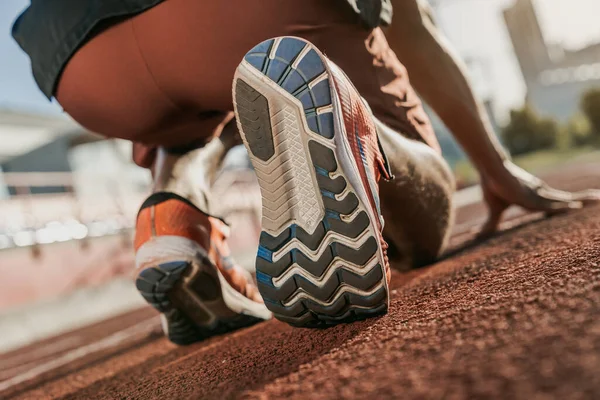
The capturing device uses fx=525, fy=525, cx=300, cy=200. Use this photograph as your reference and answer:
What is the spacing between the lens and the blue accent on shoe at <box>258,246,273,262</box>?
0.84 meters

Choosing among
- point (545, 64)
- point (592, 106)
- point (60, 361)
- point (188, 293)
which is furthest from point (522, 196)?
point (545, 64)

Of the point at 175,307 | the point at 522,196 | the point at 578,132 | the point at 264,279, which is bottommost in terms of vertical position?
the point at 578,132

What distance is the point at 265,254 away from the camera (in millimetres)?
849

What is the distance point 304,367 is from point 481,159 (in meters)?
1.20

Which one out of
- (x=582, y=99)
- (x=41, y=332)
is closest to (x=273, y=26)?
(x=41, y=332)

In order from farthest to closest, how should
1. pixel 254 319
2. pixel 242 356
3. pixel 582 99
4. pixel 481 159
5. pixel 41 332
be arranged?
1. pixel 582 99
2. pixel 41 332
3. pixel 481 159
4. pixel 254 319
5. pixel 242 356

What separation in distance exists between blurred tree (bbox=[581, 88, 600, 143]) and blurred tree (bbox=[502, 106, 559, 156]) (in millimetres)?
2630

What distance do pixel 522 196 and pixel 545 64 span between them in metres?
39.3

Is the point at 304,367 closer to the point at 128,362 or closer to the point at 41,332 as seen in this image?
the point at 128,362

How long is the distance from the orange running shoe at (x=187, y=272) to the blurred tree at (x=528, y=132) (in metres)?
19.1

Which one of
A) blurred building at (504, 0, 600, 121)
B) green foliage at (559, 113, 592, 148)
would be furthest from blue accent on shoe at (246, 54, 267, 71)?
blurred building at (504, 0, 600, 121)

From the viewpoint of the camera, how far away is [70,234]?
317 inches

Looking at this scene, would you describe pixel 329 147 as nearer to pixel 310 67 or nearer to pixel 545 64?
pixel 310 67

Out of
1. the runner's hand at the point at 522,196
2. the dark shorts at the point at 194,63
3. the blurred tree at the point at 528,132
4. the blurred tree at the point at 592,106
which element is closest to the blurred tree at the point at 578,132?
the blurred tree at the point at 528,132
